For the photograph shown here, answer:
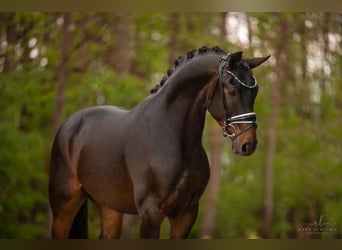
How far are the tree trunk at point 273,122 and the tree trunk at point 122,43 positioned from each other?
247cm

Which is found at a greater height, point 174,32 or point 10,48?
point 174,32

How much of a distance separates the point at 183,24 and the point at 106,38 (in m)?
2.44

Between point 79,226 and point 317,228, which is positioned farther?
point 317,228

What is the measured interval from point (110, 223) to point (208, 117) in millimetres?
5569

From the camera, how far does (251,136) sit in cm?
334

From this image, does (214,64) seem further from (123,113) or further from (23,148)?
(23,148)

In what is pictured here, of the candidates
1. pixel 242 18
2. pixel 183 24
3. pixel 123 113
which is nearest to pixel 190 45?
pixel 183 24

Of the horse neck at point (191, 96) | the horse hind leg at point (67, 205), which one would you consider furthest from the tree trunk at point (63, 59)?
the horse neck at point (191, 96)

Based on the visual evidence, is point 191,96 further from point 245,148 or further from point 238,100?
point 245,148

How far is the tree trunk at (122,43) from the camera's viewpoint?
866 centimetres

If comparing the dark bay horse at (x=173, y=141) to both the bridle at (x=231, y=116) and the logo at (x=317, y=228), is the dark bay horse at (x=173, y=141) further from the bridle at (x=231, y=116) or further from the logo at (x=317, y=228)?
the logo at (x=317, y=228)

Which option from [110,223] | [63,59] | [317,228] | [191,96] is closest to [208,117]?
[63,59]

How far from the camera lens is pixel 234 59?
3340 millimetres

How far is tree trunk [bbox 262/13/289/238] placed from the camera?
9273mm
